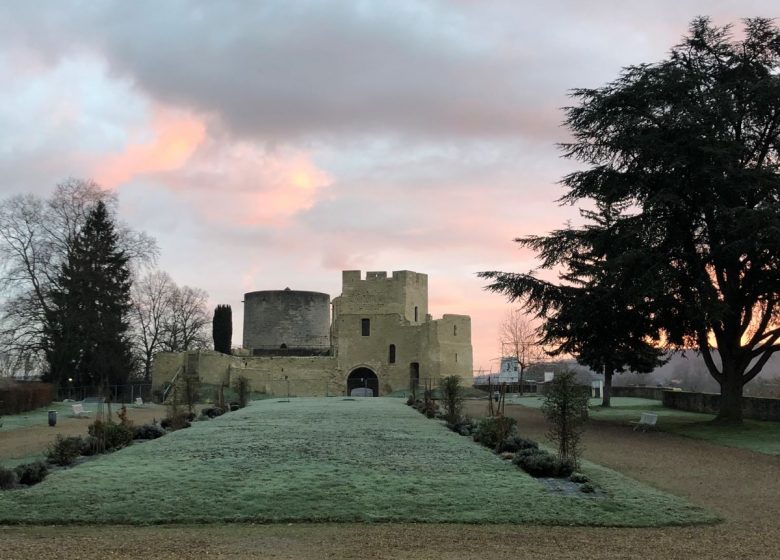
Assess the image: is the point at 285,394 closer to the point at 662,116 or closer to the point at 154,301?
the point at 154,301

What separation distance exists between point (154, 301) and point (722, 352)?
48.2m

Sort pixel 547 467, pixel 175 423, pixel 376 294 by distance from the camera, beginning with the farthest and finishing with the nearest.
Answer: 1. pixel 376 294
2. pixel 175 423
3. pixel 547 467

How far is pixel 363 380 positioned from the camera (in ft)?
170

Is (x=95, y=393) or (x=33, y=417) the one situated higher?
(x=95, y=393)

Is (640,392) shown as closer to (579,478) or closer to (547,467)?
(547,467)

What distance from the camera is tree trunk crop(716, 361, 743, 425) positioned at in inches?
789

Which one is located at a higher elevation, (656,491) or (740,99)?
(740,99)

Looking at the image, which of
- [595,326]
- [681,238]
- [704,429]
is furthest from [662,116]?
[704,429]

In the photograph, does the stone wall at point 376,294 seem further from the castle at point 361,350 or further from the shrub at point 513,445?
the shrub at point 513,445

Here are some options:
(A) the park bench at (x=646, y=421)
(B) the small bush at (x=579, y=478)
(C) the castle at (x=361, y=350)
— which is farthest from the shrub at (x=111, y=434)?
(C) the castle at (x=361, y=350)

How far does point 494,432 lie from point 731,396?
1014 cm

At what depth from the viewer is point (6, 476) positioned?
8.98 m

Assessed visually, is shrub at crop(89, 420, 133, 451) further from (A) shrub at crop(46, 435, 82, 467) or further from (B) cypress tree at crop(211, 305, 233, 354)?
(B) cypress tree at crop(211, 305, 233, 354)

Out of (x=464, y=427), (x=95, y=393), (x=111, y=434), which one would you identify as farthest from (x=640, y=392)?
(x=111, y=434)
